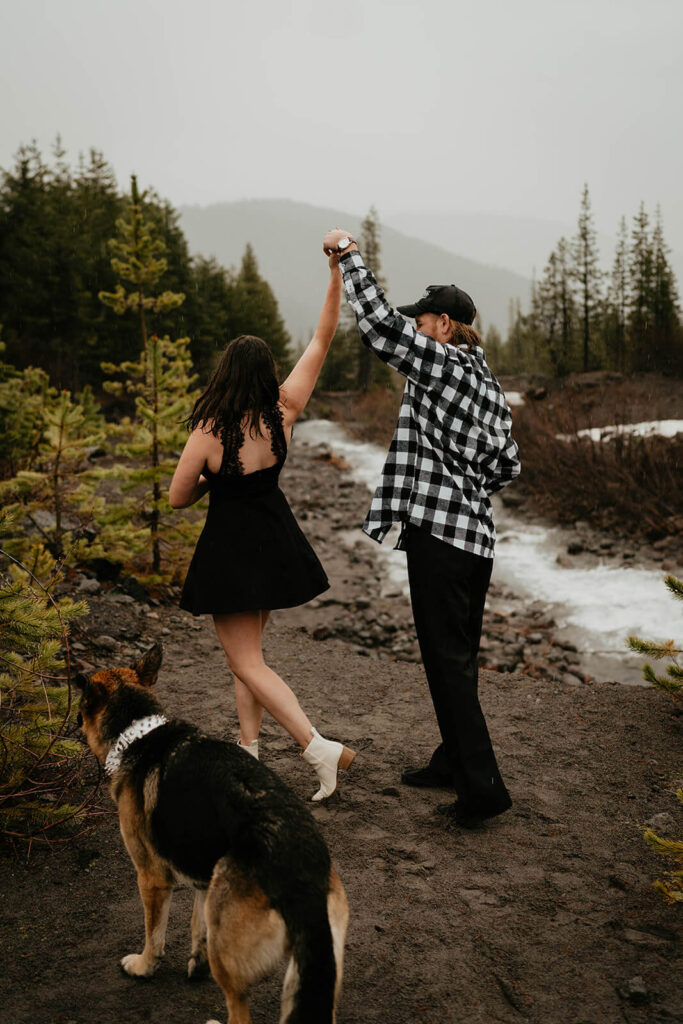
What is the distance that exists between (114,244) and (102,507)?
29.1 ft

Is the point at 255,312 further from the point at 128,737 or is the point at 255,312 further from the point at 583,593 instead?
the point at 128,737

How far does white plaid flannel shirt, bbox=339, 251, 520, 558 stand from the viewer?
3352 millimetres

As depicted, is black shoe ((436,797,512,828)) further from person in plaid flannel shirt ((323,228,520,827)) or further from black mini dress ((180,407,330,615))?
black mini dress ((180,407,330,615))

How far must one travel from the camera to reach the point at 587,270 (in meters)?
48.5

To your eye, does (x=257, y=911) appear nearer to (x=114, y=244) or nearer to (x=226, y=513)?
(x=226, y=513)

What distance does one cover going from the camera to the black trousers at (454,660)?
349 cm

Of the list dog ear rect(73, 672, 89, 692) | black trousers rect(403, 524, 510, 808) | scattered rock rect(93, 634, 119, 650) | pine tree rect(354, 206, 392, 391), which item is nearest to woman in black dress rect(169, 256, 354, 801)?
black trousers rect(403, 524, 510, 808)

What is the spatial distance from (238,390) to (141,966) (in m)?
2.45

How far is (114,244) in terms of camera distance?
45.0 feet

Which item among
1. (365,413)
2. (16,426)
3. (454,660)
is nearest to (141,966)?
(454,660)

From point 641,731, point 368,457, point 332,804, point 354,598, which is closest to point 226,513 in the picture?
point 332,804

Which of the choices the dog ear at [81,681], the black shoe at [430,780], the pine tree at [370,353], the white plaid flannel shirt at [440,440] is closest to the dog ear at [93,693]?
the dog ear at [81,681]

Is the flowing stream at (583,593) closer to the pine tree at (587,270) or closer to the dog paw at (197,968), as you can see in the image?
the dog paw at (197,968)

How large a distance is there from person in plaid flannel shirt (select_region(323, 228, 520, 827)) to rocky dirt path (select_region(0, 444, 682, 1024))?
412 mm
